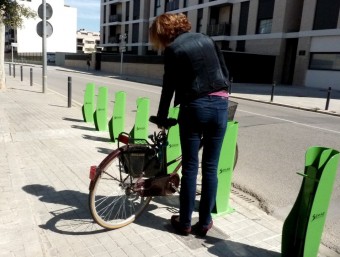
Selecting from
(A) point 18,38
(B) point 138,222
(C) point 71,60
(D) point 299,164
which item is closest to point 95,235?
(B) point 138,222

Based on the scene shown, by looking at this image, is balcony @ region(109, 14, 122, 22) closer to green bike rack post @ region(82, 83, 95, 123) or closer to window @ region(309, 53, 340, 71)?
window @ region(309, 53, 340, 71)

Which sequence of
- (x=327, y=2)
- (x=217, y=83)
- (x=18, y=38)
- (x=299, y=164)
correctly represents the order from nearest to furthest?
(x=217, y=83), (x=299, y=164), (x=327, y=2), (x=18, y=38)

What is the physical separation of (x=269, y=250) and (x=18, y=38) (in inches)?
3742

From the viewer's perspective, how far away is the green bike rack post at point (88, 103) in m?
8.43

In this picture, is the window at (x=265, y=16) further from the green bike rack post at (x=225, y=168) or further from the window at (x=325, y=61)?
the green bike rack post at (x=225, y=168)

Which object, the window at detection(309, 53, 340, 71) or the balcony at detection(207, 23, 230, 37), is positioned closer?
the window at detection(309, 53, 340, 71)

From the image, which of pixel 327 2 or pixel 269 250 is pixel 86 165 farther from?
pixel 327 2

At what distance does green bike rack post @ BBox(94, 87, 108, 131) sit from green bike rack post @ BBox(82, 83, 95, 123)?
0.79 meters

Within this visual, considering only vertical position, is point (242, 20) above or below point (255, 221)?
above

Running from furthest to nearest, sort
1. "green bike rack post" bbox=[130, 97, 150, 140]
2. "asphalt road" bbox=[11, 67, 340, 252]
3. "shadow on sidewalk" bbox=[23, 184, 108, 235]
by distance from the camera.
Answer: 1. "green bike rack post" bbox=[130, 97, 150, 140]
2. "asphalt road" bbox=[11, 67, 340, 252]
3. "shadow on sidewalk" bbox=[23, 184, 108, 235]

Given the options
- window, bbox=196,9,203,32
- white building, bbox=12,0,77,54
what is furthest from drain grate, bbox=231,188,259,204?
white building, bbox=12,0,77,54

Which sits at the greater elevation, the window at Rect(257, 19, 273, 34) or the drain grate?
the window at Rect(257, 19, 273, 34)

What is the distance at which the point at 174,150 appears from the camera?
4.54 metres

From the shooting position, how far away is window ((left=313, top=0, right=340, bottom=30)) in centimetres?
2644
